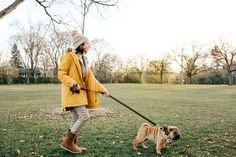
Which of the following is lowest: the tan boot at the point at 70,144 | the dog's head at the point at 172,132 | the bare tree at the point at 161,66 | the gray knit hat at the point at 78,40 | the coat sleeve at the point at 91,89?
the tan boot at the point at 70,144

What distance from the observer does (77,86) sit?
211 inches

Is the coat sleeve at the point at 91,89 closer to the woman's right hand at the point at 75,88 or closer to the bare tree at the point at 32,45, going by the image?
the woman's right hand at the point at 75,88

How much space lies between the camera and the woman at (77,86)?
5.49 m

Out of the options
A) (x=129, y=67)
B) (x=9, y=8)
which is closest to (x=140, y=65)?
(x=129, y=67)

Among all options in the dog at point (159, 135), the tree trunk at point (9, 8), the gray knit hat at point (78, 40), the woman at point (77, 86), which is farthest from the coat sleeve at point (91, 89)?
the tree trunk at point (9, 8)

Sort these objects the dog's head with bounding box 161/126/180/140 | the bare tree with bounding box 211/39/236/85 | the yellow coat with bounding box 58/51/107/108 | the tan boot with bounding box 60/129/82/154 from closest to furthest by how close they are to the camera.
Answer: the yellow coat with bounding box 58/51/107/108 → the dog's head with bounding box 161/126/180/140 → the tan boot with bounding box 60/129/82/154 → the bare tree with bounding box 211/39/236/85

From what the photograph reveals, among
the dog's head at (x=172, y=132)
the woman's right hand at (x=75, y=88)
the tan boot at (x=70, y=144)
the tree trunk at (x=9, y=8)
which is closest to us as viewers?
the woman's right hand at (x=75, y=88)

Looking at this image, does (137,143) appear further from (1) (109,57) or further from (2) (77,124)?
(1) (109,57)

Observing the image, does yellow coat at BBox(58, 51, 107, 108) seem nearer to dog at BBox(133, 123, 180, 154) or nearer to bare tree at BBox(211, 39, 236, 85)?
dog at BBox(133, 123, 180, 154)

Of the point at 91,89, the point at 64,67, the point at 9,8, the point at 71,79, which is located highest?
the point at 9,8

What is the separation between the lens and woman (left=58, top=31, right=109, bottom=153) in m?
5.49

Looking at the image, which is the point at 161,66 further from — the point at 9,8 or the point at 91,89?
the point at 91,89

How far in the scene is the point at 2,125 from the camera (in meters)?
9.67

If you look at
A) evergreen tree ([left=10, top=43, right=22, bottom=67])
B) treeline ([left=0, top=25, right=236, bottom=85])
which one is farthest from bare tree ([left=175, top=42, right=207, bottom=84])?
evergreen tree ([left=10, top=43, right=22, bottom=67])
